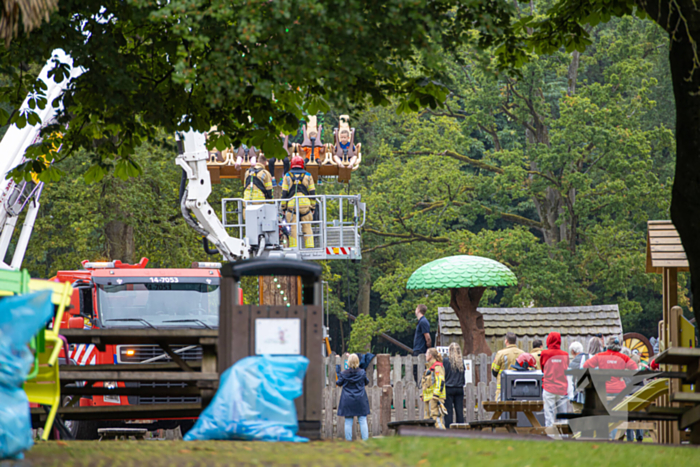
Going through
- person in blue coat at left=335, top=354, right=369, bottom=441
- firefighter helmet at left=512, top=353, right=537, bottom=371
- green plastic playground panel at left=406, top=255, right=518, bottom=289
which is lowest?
person in blue coat at left=335, top=354, right=369, bottom=441

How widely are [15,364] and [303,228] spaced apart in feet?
47.8

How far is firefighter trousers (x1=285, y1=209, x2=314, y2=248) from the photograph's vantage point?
Answer: 19203mm

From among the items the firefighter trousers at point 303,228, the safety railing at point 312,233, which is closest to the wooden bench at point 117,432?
the safety railing at point 312,233

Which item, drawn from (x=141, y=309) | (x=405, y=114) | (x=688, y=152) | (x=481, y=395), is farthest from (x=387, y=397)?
(x=405, y=114)

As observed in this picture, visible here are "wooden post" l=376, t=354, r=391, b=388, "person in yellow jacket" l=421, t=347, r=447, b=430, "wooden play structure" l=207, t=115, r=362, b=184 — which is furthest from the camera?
"wooden play structure" l=207, t=115, r=362, b=184

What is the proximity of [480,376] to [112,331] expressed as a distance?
13016 mm

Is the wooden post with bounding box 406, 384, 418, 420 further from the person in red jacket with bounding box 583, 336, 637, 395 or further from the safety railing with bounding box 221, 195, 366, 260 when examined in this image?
the person in red jacket with bounding box 583, 336, 637, 395

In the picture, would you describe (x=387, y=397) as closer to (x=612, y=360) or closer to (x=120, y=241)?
(x=612, y=360)

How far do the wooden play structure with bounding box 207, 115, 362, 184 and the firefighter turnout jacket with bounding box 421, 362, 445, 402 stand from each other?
732cm

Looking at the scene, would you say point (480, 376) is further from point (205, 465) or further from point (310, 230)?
point (205, 465)

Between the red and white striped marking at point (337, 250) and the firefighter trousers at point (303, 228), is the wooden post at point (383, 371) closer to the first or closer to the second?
the red and white striped marking at point (337, 250)

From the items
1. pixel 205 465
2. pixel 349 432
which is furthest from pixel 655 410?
pixel 349 432

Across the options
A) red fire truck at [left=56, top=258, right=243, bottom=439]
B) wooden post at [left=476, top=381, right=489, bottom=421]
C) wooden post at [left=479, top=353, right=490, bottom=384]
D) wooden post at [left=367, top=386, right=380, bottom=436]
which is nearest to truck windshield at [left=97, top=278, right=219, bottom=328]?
red fire truck at [left=56, top=258, right=243, bottom=439]

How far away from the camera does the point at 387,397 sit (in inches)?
685
